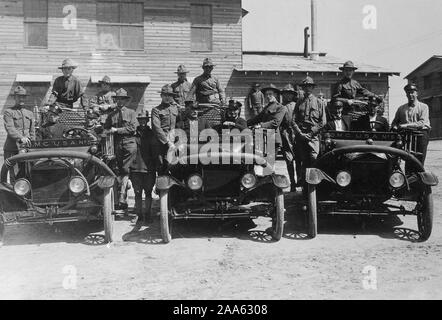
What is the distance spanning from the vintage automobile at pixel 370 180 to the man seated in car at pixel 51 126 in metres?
4.06

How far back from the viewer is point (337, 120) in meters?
7.44

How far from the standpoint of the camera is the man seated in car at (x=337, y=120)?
7375 millimetres

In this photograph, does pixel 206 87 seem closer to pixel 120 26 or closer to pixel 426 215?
pixel 426 215

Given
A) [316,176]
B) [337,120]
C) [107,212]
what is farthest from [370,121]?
[107,212]

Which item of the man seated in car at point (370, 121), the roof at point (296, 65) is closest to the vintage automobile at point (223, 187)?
the man seated in car at point (370, 121)

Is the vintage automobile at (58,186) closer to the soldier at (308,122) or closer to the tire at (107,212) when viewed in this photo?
the tire at (107,212)

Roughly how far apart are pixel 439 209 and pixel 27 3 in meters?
15.3

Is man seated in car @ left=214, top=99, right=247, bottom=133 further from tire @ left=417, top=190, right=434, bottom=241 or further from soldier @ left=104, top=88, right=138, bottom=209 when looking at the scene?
tire @ left=417, top=190, right=434, bottom=241

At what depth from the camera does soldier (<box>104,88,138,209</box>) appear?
7.46m

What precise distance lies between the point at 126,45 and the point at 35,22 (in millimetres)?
3299

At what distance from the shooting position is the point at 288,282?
Answer: 15.4ft
